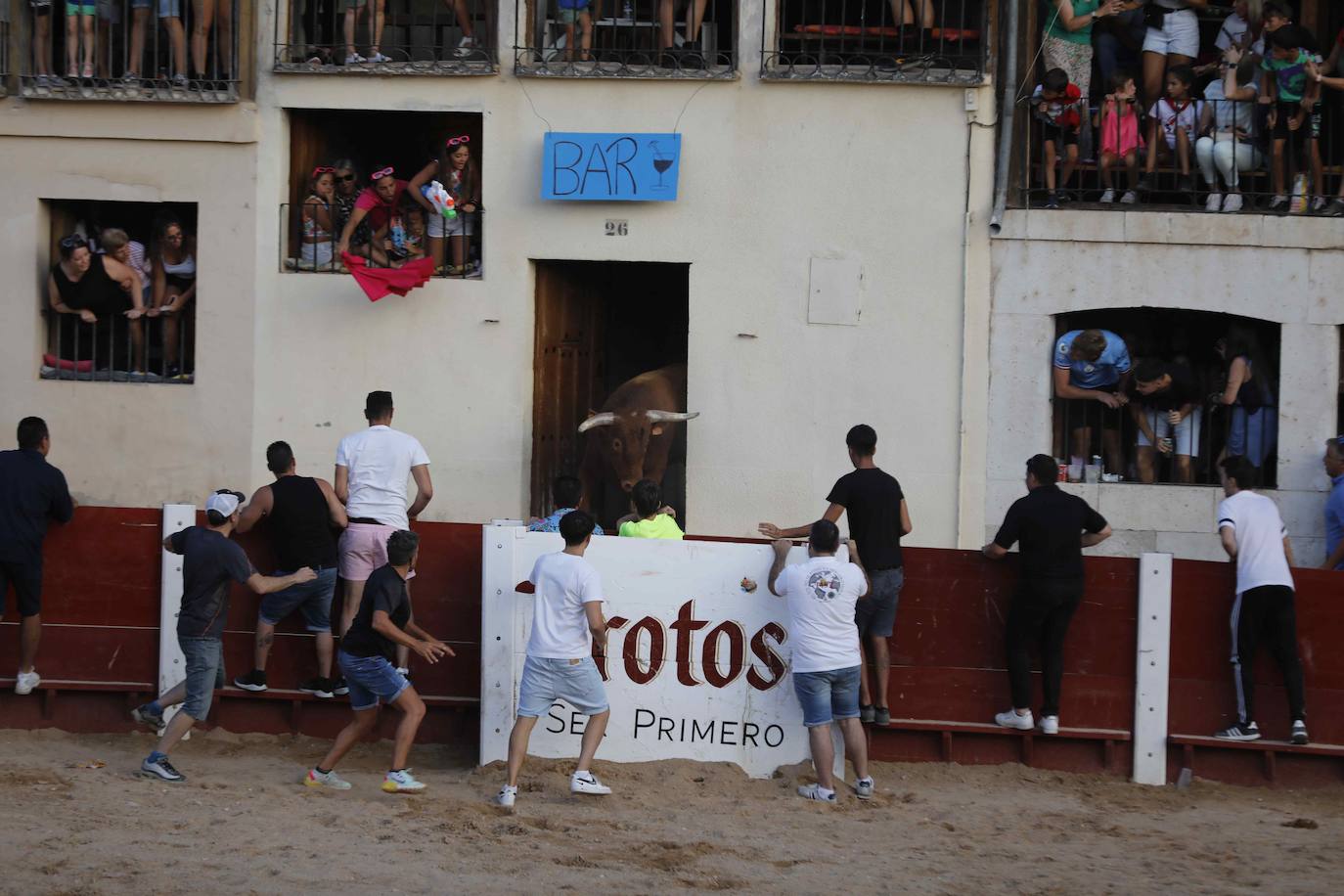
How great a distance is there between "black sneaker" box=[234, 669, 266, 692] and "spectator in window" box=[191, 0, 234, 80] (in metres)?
5.21

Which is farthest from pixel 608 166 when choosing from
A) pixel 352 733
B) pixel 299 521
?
pixel 352 733

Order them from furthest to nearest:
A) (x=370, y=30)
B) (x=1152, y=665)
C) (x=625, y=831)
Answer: (x=370, y=30) < (x=1152, y=665) < (x=625, y=831)

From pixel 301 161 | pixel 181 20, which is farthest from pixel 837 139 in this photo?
pixel 181 20

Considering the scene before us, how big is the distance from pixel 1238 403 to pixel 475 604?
20.6ft

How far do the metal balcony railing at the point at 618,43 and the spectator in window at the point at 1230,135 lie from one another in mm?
3729

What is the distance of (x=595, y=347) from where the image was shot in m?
14.9

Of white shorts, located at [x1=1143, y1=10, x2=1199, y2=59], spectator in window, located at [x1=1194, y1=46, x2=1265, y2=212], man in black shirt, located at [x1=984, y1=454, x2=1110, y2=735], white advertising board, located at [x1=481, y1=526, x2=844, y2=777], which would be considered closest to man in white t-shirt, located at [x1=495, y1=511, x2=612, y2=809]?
white advertising board, located at [x1=481, y1=526, x2=844, y2=777]

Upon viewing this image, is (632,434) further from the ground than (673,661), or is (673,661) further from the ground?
(632,434)

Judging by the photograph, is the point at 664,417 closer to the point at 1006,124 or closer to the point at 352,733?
the point at 1006,124

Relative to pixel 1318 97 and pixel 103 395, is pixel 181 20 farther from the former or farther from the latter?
pixel 1318 97

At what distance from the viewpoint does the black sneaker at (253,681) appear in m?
9.89

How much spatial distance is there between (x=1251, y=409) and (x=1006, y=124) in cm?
289

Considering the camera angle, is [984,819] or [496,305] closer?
[984,819]

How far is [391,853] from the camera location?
24.9 feet
